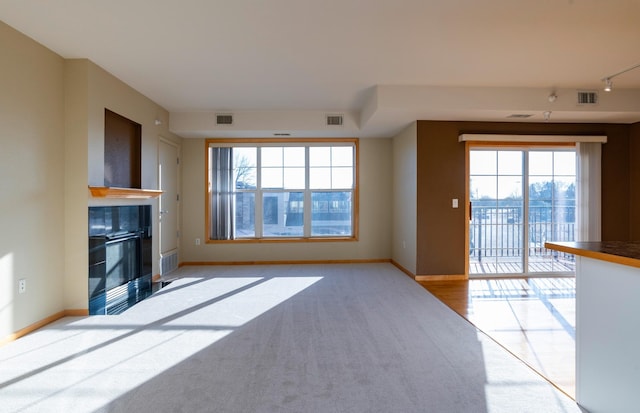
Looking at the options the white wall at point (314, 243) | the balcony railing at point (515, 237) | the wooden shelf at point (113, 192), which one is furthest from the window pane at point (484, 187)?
the wooden shelf at point (113, 192)

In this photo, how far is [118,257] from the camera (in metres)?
4.23

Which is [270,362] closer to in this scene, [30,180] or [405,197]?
[30,180]

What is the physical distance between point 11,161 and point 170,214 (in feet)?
9.75

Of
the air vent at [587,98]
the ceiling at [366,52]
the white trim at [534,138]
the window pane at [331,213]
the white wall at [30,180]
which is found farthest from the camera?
the window pane at [331,213]

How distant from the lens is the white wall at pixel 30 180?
291cm

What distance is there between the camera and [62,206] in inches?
140

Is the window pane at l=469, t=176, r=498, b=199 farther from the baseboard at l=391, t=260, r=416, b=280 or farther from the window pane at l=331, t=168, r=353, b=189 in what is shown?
the window pane at l=331, t=168, r=353, b=189

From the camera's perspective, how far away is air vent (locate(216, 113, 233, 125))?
579 cm

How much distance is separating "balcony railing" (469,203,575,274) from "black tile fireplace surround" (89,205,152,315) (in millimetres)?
4622

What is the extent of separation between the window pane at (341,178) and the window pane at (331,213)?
0.43 feet

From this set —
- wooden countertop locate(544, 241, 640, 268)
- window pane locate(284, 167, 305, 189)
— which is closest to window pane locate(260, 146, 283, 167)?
window pane locate(284, 167, 305, 189)

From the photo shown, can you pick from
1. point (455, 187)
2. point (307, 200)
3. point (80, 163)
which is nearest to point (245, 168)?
point (307, 200)

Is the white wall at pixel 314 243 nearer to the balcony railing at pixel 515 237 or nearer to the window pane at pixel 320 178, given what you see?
the window pane at pixel 320 178

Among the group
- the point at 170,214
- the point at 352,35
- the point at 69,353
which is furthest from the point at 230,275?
the point at 352,35
